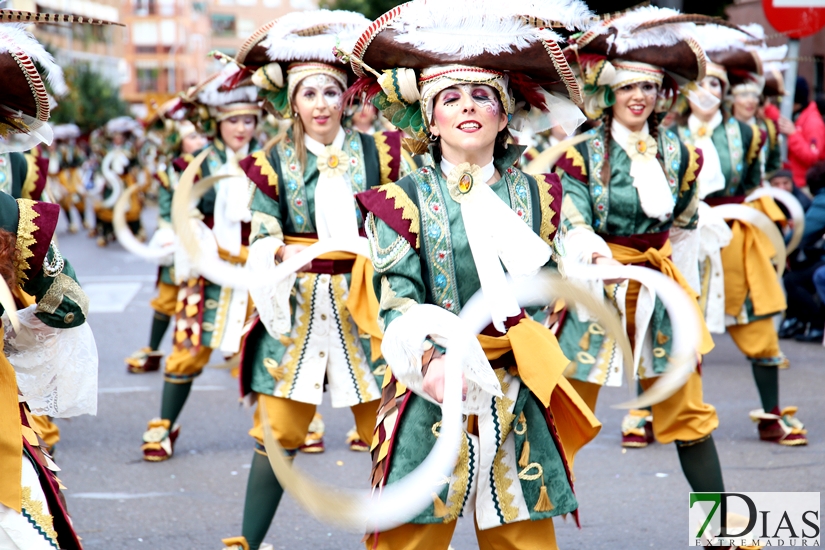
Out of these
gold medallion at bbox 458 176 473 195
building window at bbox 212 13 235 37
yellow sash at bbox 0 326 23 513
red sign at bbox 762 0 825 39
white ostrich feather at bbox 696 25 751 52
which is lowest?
yellow sash at bbox 0 326 23 513

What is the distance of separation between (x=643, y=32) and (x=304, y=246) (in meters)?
1.63

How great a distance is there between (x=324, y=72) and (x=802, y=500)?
278 centimetres

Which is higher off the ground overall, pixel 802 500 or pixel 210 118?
pixel 210 118

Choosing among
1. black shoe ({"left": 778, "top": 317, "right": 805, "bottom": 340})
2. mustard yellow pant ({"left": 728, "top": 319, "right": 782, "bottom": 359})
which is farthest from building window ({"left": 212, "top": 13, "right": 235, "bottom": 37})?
mustard yellow pant ({"left": 728, "top": 319, "right": 782, "bottom": 359})

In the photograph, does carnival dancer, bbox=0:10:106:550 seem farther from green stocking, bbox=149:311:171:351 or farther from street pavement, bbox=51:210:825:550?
green stocking, bbox=149:311:171:351

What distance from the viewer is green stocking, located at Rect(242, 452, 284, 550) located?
4074mm

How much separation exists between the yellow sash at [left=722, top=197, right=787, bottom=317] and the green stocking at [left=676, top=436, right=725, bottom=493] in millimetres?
1776

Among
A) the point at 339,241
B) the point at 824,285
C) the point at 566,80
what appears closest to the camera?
the point at 566,80

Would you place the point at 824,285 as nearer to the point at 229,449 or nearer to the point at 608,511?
the point at 608,511

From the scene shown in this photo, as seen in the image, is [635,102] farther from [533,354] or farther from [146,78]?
[146,78]

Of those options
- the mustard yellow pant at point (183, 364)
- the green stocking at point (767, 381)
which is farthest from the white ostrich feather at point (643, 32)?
the mustard yellow pant at point (183, 364)

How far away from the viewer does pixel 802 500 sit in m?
4.73

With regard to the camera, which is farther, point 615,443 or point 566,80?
point 615,443

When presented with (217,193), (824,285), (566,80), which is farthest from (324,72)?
(824,285)
